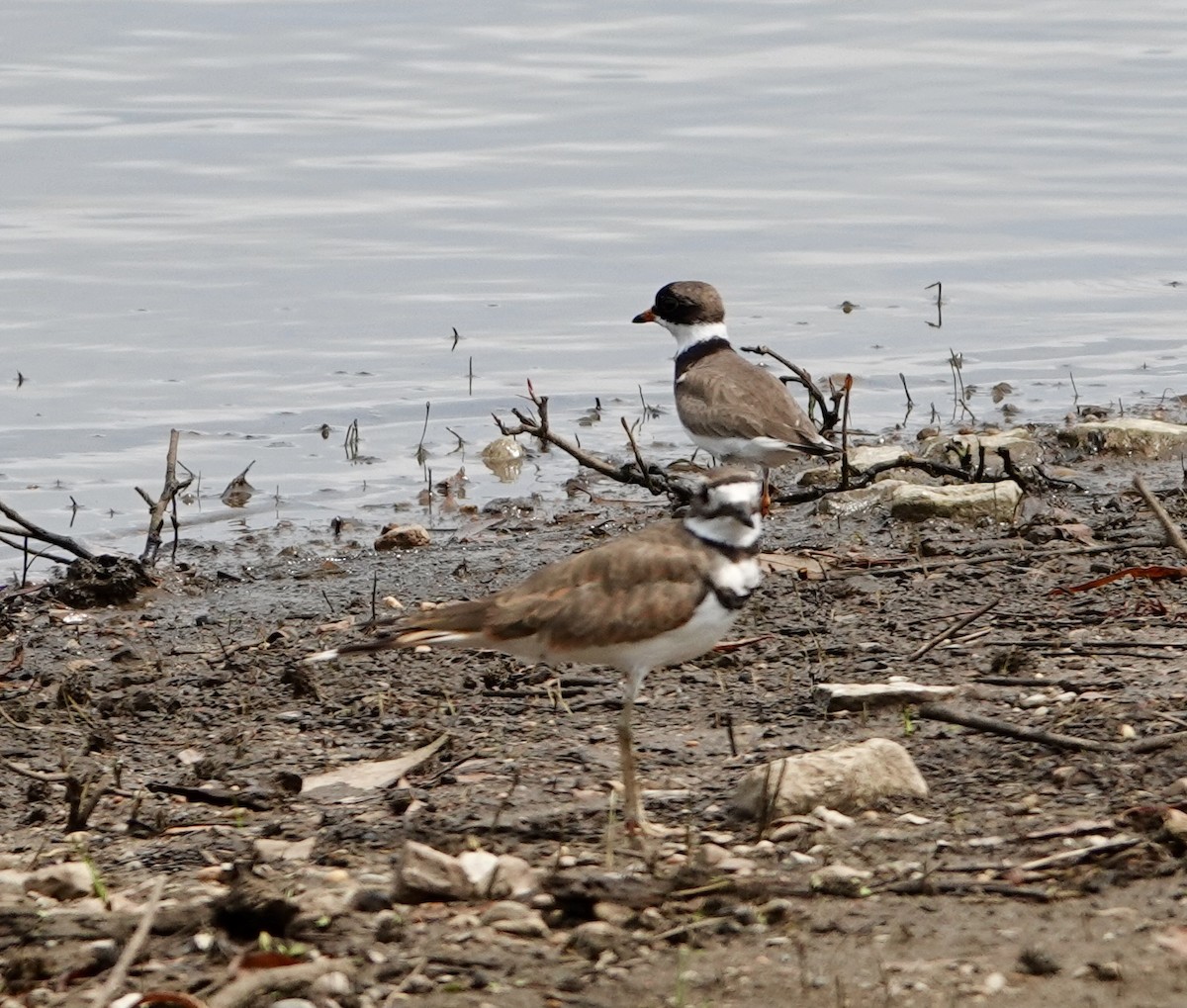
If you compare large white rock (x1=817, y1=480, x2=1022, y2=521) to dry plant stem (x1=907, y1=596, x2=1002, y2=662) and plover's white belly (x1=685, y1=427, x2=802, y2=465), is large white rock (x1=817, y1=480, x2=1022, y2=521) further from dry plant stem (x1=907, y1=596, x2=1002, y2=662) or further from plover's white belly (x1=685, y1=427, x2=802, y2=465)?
dry plant stem (x1=907, y1=596, x2=1002, y2=662)

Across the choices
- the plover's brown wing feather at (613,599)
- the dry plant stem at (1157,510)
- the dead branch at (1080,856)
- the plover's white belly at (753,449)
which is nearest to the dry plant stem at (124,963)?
the plover's brown wing feather at (613,599)

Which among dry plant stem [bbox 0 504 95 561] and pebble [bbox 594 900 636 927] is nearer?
pebble [bbox 594 900 636 927]

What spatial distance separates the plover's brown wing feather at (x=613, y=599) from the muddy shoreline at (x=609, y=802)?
1.53 feet

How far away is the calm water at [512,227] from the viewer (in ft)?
36.7

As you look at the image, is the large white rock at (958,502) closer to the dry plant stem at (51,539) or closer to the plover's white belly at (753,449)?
the plover's white belly at (753,449)

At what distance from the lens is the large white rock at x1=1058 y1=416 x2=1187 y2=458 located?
9812 mm

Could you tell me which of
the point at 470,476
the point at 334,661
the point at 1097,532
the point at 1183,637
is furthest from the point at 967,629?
the point at 470,476

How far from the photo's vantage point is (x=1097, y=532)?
7.39 meters

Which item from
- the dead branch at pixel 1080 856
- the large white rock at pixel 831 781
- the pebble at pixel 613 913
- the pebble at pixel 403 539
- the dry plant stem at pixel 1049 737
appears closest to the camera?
the pebble at pixel 613 913

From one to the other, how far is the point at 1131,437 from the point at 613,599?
5795 millimetres

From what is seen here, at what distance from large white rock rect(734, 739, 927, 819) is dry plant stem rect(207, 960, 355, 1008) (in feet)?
4.17

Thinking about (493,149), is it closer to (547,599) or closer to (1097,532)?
(1097,532)

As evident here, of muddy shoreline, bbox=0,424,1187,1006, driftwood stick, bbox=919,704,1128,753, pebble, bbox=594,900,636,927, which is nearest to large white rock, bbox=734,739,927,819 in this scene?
muddy shoreline, bbox=0,424,1187,1006

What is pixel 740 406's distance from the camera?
8875 millimetres
